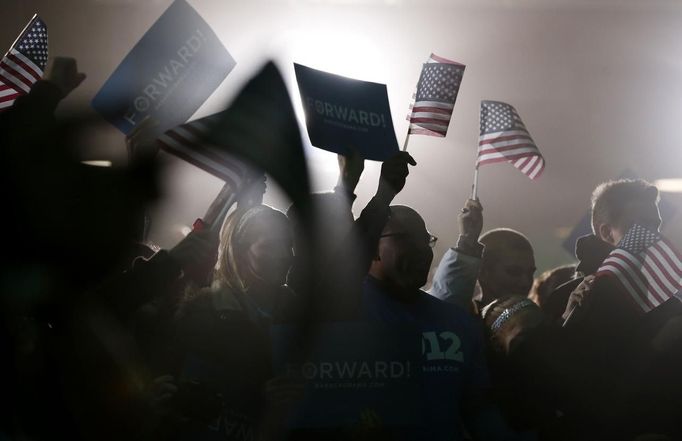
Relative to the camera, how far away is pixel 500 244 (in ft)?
12.0

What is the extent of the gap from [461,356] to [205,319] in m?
0.73

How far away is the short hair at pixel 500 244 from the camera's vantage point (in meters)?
3.63

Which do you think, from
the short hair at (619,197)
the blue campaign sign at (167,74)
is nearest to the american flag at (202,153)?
the blue campaign sign at (167,74)

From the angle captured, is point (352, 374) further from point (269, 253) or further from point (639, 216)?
point (639, 216)

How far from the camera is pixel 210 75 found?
284 cm

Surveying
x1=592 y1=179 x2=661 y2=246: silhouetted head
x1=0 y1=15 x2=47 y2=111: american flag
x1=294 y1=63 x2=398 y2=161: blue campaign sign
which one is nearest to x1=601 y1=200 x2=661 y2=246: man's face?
x1=592 y1=179 x2=661 y2=246: silhouetted head

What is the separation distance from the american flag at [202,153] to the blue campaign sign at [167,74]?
2.0 inches

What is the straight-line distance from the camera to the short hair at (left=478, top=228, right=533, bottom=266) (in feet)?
11.9

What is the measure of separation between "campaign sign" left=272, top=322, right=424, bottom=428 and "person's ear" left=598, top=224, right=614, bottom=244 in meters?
1.23

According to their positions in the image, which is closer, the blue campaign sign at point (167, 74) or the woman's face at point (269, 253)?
the blue campaign sign at point (167, 74)

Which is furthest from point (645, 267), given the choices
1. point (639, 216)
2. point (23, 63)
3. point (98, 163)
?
point (23, 63)

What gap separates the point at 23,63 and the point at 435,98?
152 cm

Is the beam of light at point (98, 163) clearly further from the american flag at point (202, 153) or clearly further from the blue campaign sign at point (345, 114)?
the blue campaign sign at point (345, 114)

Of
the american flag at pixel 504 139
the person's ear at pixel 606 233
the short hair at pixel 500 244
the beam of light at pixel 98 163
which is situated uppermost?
the beam of light at pixel 98 163
